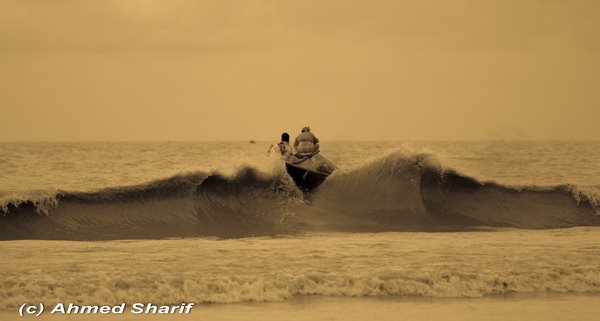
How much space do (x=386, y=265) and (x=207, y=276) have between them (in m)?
2.85

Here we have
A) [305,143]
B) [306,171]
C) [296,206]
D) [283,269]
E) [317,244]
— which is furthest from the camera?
[305,143]

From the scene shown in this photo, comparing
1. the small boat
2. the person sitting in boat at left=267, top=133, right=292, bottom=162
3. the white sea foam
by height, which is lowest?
the white sea foam

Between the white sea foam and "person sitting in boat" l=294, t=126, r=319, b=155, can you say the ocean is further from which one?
"person sitting in boat" l=294, t=126, r=319, b=155

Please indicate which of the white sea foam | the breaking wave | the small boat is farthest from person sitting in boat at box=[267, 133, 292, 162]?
the white sea foam

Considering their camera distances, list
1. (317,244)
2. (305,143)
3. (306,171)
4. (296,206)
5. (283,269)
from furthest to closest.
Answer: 1. (305,143)
2. (306,171)
3. (296,206)
4. (317,244)
5. (283,269)

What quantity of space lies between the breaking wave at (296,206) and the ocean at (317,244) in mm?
44

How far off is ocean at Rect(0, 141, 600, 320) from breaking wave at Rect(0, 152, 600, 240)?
0.14ft

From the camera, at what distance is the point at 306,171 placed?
21422 millimetres

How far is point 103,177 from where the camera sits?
120 feet

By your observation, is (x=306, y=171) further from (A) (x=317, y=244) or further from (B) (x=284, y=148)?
(A) (x=317, y=244)

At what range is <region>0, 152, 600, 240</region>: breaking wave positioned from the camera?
1941 centimetres

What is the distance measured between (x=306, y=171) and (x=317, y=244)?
5007mm

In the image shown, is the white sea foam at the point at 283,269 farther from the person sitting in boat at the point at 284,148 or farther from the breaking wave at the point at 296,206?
the person sitting in boat at the point at 284,148

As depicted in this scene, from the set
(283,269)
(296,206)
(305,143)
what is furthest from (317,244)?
(305,143)
